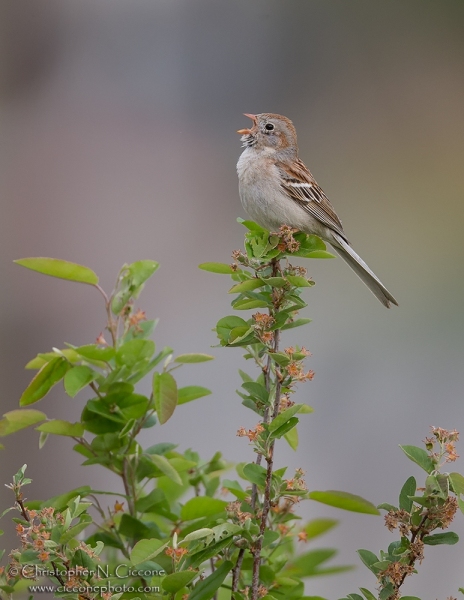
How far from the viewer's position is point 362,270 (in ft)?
6.17

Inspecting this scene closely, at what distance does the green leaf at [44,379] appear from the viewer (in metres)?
1.11

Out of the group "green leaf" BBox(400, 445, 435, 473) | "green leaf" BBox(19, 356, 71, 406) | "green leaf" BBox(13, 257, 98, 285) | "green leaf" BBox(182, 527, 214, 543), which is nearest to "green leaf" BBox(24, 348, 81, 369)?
"green leaf" BBox(19, 356, 71, 406)

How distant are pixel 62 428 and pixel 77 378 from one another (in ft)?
0.28

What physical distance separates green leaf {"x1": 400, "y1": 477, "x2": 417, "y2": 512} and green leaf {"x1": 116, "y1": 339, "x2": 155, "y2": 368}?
1.48 feet

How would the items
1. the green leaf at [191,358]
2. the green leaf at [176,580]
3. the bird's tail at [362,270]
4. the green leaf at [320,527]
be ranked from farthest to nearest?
1. the bird's tail at [362,270]
2. the green leaf at [320,527]
3. the green leaf at [191,358]
4. the green leaf at [176,580]

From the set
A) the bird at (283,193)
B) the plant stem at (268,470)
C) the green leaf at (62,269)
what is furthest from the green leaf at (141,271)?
the bird at (283,193)

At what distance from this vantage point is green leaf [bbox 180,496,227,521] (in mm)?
1129

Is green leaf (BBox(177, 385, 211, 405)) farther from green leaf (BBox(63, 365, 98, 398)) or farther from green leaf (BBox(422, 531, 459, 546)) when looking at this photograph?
green leaf (BBox(422, 531, 459, 546))

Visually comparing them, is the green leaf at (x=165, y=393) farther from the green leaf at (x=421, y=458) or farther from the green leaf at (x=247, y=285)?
the green leaf at (x=421, y=458)

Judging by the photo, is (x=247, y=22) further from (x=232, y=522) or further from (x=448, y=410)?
(x=232, y=522)

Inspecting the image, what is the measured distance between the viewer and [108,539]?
114 centimetres

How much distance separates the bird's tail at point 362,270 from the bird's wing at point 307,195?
1.6 inches

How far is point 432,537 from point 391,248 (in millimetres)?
2358

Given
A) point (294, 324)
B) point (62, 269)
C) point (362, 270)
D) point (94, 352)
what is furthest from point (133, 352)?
point (362, 270)
